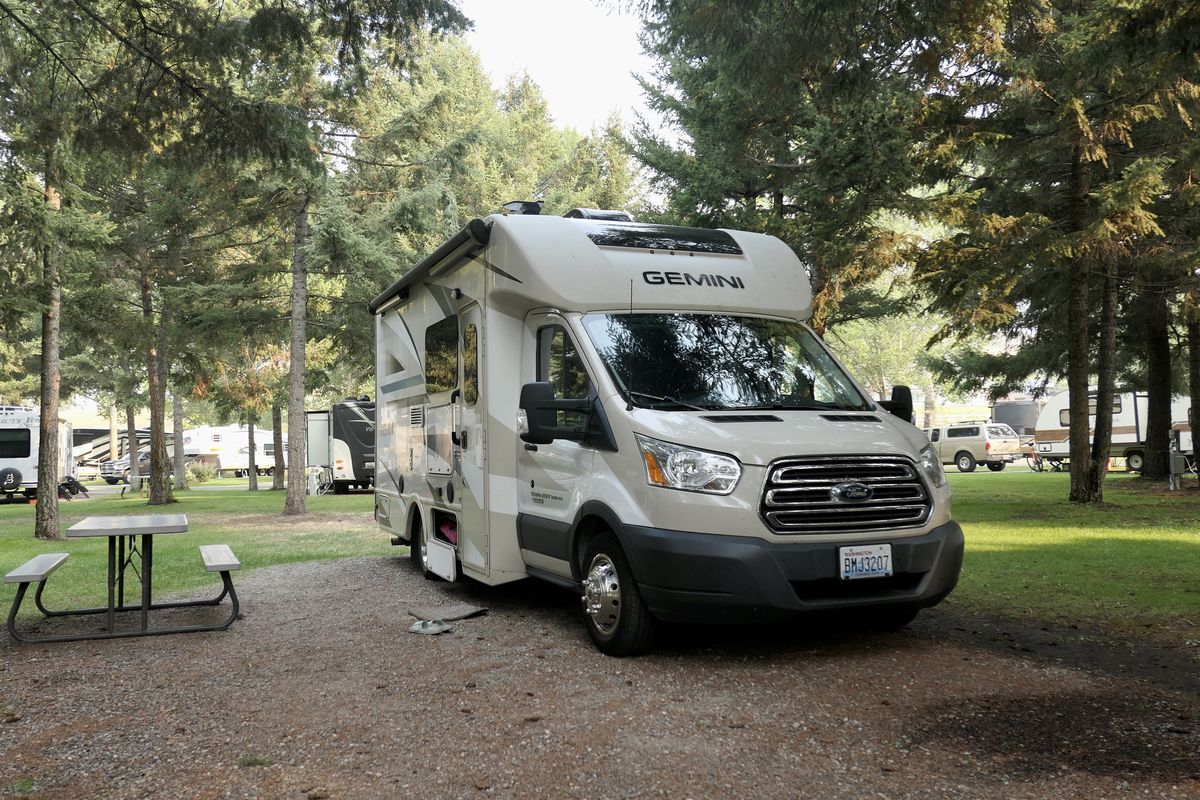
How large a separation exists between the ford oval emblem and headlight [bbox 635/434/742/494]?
1.87 feet

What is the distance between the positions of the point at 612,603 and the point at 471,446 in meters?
2.11

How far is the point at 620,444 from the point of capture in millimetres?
5852

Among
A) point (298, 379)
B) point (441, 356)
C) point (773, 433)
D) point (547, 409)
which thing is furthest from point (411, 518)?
point (298, 379)

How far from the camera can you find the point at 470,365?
759cm

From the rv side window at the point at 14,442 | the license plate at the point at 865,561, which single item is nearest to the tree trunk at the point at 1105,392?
the license plate at the point at 865,561

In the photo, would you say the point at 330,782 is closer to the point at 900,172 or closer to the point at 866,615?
the point at 866,615

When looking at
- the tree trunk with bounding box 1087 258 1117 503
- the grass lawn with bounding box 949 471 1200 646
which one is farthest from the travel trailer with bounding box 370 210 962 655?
the tree trunk with bounding box 1087 258 1117 503

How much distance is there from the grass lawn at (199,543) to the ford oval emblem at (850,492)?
657cm

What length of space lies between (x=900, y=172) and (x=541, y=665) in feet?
33.9

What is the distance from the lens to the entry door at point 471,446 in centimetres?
738

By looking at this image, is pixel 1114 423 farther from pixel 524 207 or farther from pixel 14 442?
pixel 14 442

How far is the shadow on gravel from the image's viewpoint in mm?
3945

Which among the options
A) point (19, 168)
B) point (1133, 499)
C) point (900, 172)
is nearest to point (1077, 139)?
point (900, 172)

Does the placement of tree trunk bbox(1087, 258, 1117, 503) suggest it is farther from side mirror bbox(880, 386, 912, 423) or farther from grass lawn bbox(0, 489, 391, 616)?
grass lawn bbox(0, 489, 391, 616)
